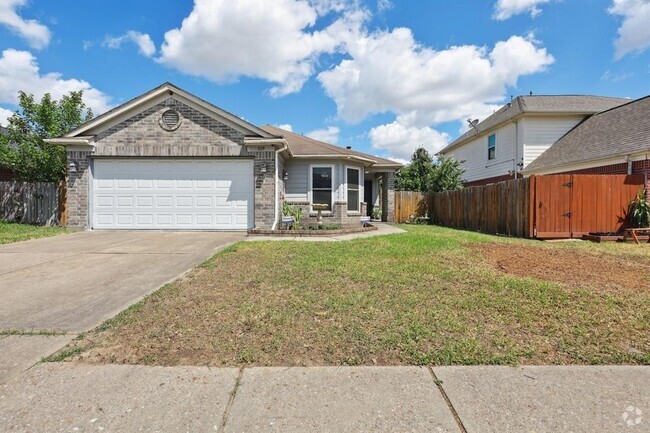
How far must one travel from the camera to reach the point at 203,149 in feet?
37.1

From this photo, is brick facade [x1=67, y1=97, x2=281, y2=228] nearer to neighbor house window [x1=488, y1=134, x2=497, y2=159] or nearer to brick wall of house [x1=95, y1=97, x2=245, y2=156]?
brick wall of house [x1=95, y1=97, x2=245, y2=156]

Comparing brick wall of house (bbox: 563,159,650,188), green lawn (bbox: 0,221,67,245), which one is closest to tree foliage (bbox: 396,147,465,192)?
brick wall of house (bbox: 563,159,650,188)

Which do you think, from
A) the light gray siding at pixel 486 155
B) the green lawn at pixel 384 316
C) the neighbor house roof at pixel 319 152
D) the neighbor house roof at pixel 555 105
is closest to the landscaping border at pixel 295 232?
the neighbor house roof at pixel 319 152

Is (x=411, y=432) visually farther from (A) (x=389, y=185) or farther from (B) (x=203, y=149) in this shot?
(A) (x=389, y=185)

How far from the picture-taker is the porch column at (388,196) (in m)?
17.2

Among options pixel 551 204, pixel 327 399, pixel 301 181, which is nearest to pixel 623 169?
pixel 551 204

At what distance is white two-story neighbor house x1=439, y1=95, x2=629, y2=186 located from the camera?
16922mm

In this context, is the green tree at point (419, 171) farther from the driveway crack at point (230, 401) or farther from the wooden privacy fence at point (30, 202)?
the driveway crack at point (230, 401)

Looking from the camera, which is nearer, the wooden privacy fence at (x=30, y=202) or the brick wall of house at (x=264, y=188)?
the brick wall of house at (x=264, y=188)

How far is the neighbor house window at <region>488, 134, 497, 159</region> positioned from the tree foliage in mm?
1781

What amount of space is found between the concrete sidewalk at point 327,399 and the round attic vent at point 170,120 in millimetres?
10197

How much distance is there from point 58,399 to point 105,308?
187 centimetres

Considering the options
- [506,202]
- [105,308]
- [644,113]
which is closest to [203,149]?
[105,308]

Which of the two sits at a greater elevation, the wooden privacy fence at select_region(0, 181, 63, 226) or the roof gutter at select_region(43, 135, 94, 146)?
the roof gutter at select_region(43, 135, 94, 146)
